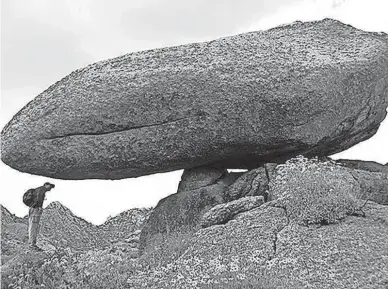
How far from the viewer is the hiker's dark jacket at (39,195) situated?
15.7 meters

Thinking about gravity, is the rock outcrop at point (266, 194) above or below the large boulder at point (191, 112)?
below

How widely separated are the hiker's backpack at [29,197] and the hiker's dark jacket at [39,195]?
0.08 metres

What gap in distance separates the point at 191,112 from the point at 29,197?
4.29m

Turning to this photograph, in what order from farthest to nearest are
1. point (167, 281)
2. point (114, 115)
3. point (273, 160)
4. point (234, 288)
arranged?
point (273, 160) → point (114, 115) → point (167, 281) → point (234, 288)

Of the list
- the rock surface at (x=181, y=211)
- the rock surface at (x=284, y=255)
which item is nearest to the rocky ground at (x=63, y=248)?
the rock surface at (x=181, y=211)

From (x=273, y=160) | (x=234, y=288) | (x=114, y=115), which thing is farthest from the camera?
(x=273, y=160)

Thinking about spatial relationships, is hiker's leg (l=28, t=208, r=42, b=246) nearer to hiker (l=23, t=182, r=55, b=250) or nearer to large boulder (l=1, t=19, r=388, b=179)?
hiker (l=23, t=182, r=55, b=250)

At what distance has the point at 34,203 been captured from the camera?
15766 millimetres

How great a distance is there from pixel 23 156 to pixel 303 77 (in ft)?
20.8

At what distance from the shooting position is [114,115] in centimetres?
1479

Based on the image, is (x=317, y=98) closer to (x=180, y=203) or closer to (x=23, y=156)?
(x=180, y=203)

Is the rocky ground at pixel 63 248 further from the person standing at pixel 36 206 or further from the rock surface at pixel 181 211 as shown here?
the rock surface at pixel 181 211

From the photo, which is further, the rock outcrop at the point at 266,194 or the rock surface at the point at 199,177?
the rock surface at the point at 199,177

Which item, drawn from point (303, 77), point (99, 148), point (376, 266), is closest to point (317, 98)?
point (303, 77)
